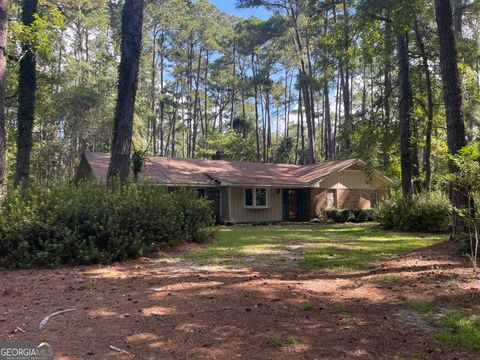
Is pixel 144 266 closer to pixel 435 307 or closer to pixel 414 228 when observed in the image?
pixel 435 307

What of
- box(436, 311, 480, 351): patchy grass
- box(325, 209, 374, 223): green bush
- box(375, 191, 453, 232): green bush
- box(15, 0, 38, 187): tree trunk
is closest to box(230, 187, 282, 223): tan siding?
box(325, 209, 374, 223): green bush

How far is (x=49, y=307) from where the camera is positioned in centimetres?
444

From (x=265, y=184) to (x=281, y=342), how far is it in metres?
16.3

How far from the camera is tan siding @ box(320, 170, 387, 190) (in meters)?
21.8

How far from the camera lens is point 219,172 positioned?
20.5 m

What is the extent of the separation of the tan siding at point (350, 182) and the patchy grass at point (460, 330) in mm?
17592

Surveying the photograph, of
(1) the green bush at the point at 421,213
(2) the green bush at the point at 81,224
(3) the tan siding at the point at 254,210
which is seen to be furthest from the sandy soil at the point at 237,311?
(3) the tan siding at the point at 254,210

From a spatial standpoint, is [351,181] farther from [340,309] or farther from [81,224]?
[340,309]

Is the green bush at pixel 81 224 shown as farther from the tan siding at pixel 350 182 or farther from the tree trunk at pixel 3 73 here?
the tan siding at pixel 350 182

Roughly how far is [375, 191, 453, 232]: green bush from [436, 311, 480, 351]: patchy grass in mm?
9473

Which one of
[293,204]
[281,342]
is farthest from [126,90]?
[293,204]

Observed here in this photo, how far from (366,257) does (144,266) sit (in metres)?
4.54

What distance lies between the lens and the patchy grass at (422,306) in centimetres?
423

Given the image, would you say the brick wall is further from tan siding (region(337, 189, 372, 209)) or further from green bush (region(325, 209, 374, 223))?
green bush (region(325, 209, 374, 223))
